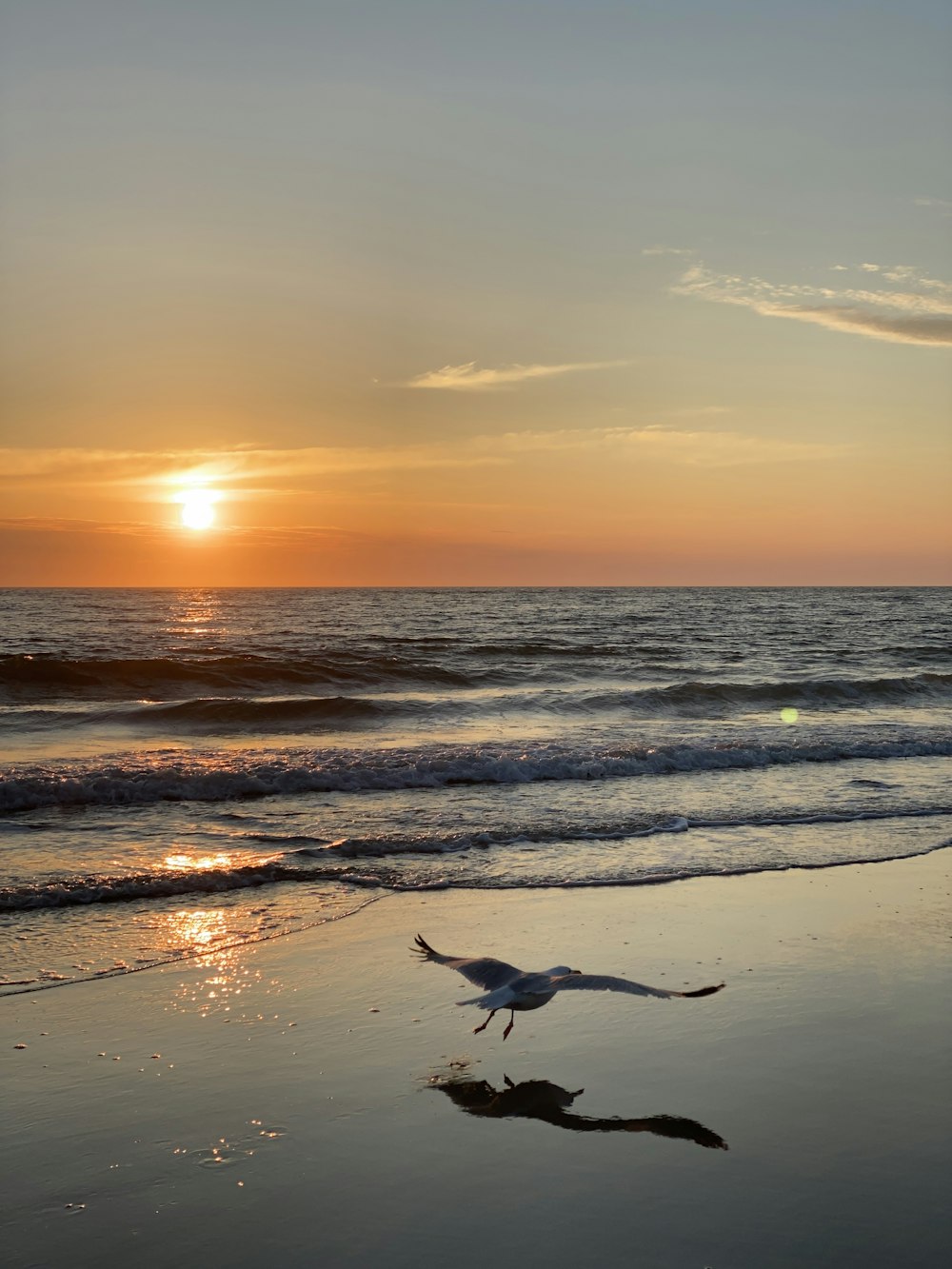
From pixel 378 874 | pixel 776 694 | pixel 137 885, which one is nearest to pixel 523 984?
pixel 378 874

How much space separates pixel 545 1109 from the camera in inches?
180

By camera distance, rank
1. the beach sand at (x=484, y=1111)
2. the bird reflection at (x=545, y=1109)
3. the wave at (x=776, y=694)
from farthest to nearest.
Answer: the wave at (x=776, y=694) < the bird reflection at (x=545, y=1109) < the beach sand at (x=484, y=1111)

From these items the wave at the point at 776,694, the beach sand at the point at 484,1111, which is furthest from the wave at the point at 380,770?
the wave at the point at 776,694

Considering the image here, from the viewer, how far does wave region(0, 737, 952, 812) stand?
1246cm

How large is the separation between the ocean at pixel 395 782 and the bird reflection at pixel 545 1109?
2.73 m

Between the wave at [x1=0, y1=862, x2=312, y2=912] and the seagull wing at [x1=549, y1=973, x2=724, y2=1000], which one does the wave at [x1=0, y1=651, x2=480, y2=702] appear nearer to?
the wave at [x1=0, y1=862, x2=312, y2=912]

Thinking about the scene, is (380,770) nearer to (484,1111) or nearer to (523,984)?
(523,984)

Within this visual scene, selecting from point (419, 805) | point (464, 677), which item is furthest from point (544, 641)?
point (419, 805)

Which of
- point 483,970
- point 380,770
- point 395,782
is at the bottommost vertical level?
point 395,782

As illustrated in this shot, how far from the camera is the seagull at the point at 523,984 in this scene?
4.80m

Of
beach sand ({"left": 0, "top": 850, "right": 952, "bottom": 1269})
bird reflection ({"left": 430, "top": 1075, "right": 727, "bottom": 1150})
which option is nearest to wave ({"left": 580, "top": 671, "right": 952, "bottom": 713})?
beach sand ({"left": 0, "top": 850, "right": 952, "bottom": 1269})

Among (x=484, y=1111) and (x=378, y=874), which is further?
Answer: (x=378, y=874)

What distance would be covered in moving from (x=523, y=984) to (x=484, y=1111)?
62cm

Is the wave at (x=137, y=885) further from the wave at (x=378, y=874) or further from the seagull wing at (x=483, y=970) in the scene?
the seagull wing at (x=483, y=970)
